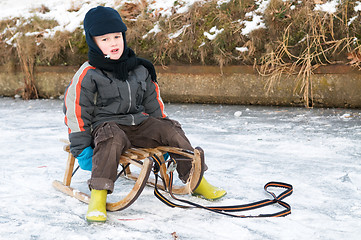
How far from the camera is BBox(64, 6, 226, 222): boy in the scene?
7.02 ft

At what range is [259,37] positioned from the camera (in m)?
4.80

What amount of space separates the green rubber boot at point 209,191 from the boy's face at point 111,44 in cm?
78

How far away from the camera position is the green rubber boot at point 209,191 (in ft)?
7.16

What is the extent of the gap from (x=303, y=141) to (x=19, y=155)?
2.07m

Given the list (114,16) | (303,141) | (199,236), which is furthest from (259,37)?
(199,236)

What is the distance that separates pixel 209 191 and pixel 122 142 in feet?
1.65

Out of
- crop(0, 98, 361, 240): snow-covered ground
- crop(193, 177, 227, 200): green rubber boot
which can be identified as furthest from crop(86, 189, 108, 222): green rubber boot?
crop(193, 177, 227, 200): green rubber boot

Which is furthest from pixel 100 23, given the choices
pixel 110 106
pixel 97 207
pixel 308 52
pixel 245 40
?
pixel 245 40

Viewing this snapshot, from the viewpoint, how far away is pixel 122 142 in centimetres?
207

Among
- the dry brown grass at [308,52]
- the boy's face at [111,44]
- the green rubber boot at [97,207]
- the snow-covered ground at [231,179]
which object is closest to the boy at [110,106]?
the boy's face at [111,44]

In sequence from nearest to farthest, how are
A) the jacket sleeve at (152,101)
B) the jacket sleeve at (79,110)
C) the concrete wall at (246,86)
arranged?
the jacket sleeve at (79,110)
the jacket sleeve at (152,101)
the concrete wall at (246,86)

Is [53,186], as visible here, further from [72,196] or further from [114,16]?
[114,16]

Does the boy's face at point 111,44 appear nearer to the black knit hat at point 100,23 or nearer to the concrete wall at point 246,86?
the black knit hat at point 100,23

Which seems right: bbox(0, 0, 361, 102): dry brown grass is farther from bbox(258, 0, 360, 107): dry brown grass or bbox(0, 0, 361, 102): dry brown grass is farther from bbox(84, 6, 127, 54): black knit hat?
bbox(84, 6, 127, 54): black knit hat
